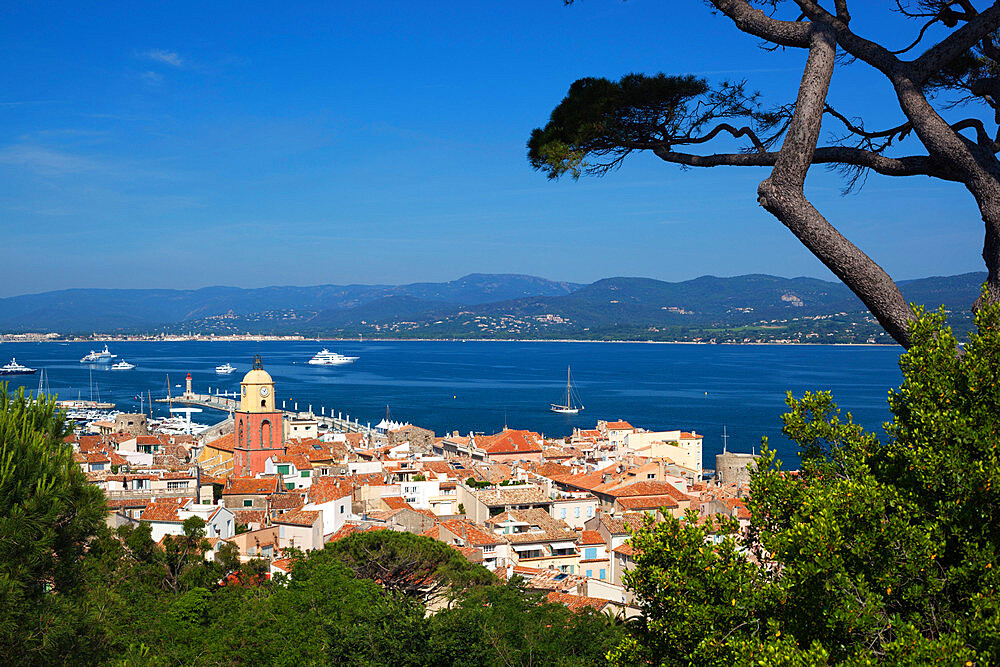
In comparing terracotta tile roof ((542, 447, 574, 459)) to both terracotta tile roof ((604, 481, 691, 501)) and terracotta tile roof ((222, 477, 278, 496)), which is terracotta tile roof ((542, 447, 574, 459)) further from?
terracotta tile roof ((222, 477, 278, 496))

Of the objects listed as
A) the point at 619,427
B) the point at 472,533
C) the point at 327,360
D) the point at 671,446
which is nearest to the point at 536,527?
the point at 472,533

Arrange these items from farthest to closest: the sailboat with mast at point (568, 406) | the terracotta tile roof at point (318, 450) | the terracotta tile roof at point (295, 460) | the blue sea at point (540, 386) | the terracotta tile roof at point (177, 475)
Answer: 1. the sailboat with mast at point (568, 406)
2. the blue sea at point (540, 386)
3. the terracotta tile roof at point (318, 450)
4. the terracotta tile roof at point (295, 460)
5. the terracotta tile roof at point (177, 475)

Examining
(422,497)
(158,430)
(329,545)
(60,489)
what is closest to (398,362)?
(158,430)

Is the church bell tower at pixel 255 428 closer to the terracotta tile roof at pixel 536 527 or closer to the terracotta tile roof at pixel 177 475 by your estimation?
the terracotta tile roof at pixel 177 475

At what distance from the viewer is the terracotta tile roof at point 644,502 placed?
86.3 feet

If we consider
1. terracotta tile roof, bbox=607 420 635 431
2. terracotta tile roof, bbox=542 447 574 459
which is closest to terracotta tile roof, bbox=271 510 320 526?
terracotta tile roof, bbox=542 447 574 459

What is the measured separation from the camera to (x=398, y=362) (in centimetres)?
15450

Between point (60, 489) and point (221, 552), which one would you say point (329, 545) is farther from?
point (60, 489)

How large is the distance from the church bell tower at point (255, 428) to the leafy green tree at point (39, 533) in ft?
80.6

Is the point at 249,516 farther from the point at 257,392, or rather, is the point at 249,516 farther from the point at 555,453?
the point at 555,453

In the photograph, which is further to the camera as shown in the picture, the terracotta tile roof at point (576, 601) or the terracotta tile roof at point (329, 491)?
the terracotta tile roof at point (329, 491)

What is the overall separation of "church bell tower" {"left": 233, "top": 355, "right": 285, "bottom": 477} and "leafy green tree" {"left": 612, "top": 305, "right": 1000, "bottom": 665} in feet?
96.9

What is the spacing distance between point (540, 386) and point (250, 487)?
7532 centimetres

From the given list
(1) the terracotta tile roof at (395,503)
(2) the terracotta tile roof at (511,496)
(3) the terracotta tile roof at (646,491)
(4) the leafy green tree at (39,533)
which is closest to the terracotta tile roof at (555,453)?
(3) the terracotta tile roof at (646,491)
